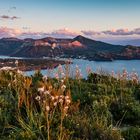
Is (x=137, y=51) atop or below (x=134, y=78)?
below

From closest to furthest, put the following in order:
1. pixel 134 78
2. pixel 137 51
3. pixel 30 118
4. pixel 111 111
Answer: pixel 30 118 < pixel 111 111 < pixel 134 78 < pixel 137 51

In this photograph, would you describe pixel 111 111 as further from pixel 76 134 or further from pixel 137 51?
pixel 137 51

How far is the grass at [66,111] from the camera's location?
342 inches

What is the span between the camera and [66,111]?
28.3 feet

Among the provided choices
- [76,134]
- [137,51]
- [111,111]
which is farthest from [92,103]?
[137,51]

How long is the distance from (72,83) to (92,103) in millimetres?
3255

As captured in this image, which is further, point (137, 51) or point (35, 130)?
point (137, 51)

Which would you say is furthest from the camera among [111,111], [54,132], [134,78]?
[134,78]

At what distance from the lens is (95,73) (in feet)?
55.2

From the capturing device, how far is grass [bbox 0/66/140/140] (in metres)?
8.70

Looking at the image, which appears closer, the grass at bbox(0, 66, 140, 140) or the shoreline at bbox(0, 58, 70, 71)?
the grass at bbox(0, 66, 140, 140)

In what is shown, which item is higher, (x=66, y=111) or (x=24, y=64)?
(x=66, y=111)

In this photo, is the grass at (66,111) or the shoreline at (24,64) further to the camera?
the shoreline at (24,64)

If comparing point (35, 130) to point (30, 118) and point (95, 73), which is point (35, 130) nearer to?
point (30, 118)
